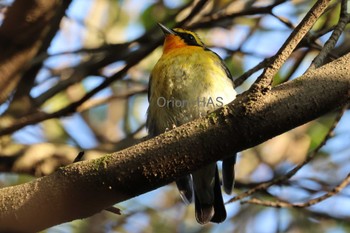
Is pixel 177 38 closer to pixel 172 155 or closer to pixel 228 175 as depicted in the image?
pixel 228 175

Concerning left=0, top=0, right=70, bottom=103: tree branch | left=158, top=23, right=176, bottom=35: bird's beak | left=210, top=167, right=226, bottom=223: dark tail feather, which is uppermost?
left=0, top=0, right=70, bottom=103: tree branch

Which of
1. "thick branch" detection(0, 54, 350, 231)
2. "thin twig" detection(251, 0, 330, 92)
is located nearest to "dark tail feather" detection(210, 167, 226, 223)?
"thick branch" detection(0, 54, 350, 231)

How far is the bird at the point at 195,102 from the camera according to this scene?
14.1 ft

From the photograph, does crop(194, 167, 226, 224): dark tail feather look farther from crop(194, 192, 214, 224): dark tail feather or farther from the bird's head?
the bird's head

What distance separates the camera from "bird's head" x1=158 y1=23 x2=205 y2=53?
4972 millimetres

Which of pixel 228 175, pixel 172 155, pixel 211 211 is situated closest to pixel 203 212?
pixel 211 211

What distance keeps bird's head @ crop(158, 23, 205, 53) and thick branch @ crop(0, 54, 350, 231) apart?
2500mm

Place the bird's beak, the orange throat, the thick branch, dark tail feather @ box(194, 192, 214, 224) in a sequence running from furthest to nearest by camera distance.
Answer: the orange throat
the bird's beak
dark tail feather @ box(194, 192, 214, 224)
the thick branch

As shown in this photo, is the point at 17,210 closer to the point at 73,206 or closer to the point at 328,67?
the point at 73,206

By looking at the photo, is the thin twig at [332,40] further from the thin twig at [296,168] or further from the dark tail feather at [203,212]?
the dark tail feather at [203,212]

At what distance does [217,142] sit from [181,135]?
0.16 metres

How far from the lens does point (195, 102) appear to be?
429cm

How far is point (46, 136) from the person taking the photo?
225 inches

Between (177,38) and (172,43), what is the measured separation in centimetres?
6
